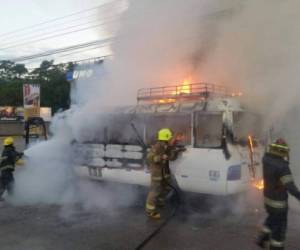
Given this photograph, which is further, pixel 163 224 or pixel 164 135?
pixel 164 135

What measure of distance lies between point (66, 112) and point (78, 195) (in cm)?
193

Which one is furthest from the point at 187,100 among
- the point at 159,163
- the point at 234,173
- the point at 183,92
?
the point at 234,173

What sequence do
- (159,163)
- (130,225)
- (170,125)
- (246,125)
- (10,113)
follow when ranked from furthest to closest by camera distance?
(10,113) < (170,125) < (246,125) < (159,163) < (130,225)

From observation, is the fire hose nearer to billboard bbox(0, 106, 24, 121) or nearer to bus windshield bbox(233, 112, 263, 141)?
bus windshield bbox(233, 112, 263, 141)

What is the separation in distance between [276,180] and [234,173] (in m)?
1.78

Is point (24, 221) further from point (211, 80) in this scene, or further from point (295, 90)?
point (295, 90)

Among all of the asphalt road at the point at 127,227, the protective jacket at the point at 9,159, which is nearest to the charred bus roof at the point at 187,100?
the asphalt road at the point at 127,227

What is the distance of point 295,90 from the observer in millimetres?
7590

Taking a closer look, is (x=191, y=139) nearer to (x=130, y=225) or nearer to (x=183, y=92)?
(x=183, y=92)

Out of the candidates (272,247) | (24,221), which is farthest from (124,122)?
(272,247)

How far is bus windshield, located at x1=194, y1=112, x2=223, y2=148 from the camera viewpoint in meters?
7.03

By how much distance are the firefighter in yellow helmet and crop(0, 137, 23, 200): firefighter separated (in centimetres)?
337

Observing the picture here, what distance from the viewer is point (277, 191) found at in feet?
16.8

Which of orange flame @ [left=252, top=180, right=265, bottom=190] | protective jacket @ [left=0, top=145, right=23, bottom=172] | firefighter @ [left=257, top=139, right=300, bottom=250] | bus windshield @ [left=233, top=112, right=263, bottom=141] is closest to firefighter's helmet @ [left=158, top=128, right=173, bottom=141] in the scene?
bus windshield @ [left=233, top=112, right=263, bottom=141]
